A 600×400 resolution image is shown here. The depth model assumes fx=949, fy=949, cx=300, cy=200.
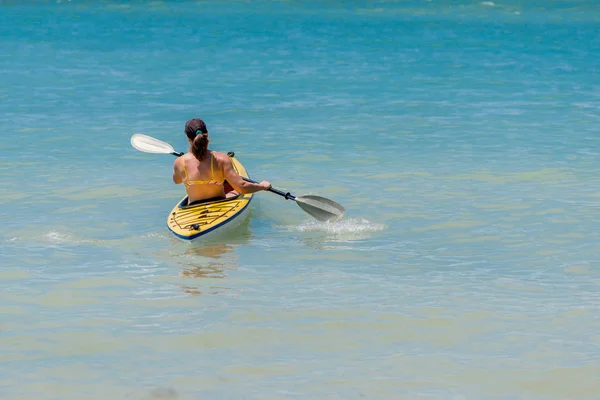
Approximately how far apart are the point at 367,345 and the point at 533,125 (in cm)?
1136

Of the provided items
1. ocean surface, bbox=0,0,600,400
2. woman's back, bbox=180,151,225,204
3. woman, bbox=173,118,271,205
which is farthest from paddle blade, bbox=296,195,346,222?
woman's back, bbox=180,151,225,204

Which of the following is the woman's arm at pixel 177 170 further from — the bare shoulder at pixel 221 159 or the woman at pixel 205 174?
the bare shoulder at pixel 221 159

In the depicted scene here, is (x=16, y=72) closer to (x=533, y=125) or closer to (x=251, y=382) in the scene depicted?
(x=533, y=125)

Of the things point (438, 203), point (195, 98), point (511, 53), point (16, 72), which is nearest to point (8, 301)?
point (438, 203)

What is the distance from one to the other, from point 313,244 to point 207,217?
104 cm

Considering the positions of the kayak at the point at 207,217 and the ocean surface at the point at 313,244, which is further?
the kayak at the point at 207,217

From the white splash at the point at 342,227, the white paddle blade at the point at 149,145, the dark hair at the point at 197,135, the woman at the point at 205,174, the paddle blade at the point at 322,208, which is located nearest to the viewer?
the dark hair at the point at 197,135

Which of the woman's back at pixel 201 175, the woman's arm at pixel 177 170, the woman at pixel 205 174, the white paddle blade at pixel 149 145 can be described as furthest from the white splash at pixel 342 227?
the white paddle blade at pixel 149 145

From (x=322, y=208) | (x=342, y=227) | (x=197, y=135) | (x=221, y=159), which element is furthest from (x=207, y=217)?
(x=342, y=227)

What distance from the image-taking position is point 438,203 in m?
10.9

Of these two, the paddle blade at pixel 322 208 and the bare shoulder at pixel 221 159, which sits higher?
the bare shoulder at pixel 221 159

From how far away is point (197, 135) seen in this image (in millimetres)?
8789

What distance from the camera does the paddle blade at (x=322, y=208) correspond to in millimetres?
9781

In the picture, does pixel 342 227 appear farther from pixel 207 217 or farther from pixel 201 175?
pixel 201 175
